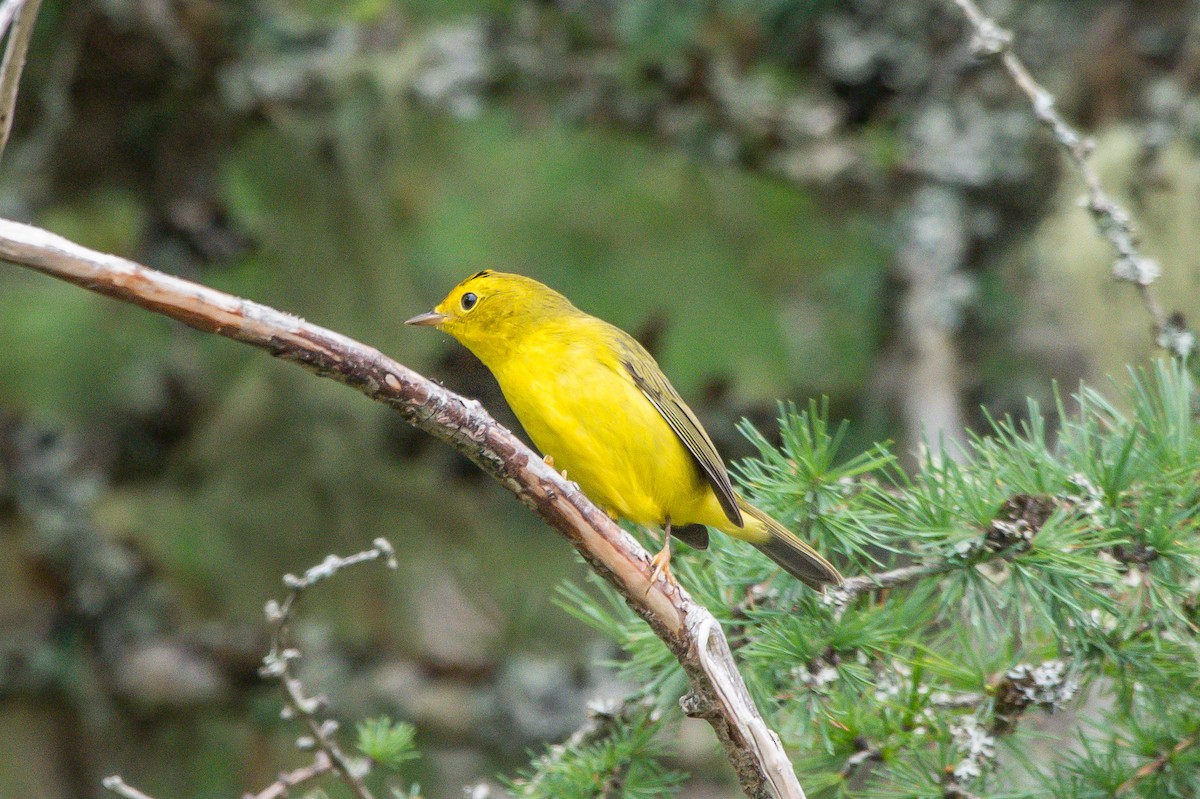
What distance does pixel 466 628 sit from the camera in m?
4.84

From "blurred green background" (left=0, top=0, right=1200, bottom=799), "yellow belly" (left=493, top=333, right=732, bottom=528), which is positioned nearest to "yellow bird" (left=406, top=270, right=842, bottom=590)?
"yellow belly" (left=493, top=333, right=732, bottom=528)

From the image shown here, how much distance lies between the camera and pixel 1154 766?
70.9 inches

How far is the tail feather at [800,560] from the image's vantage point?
6.02ft

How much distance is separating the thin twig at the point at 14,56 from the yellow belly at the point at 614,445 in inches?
52.5

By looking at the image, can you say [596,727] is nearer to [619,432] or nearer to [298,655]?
[298,655]

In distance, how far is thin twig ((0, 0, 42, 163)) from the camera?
121 cm

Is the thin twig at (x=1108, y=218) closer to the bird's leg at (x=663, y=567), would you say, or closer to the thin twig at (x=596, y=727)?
the bird's leg at (x=663, y=567)

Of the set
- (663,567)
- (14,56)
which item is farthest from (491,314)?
(14,56)

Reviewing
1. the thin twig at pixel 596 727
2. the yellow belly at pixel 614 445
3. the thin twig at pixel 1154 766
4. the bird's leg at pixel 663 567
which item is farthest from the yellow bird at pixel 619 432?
the thin twig at pixel 1154 766

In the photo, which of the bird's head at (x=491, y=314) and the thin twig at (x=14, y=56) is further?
the bird's head at (x=491, y=314)

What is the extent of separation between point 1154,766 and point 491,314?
1.59 meters

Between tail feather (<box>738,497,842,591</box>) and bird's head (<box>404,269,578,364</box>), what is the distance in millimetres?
952

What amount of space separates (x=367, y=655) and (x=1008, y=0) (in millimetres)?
3069

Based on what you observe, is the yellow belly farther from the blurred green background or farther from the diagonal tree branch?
the blurred green background
